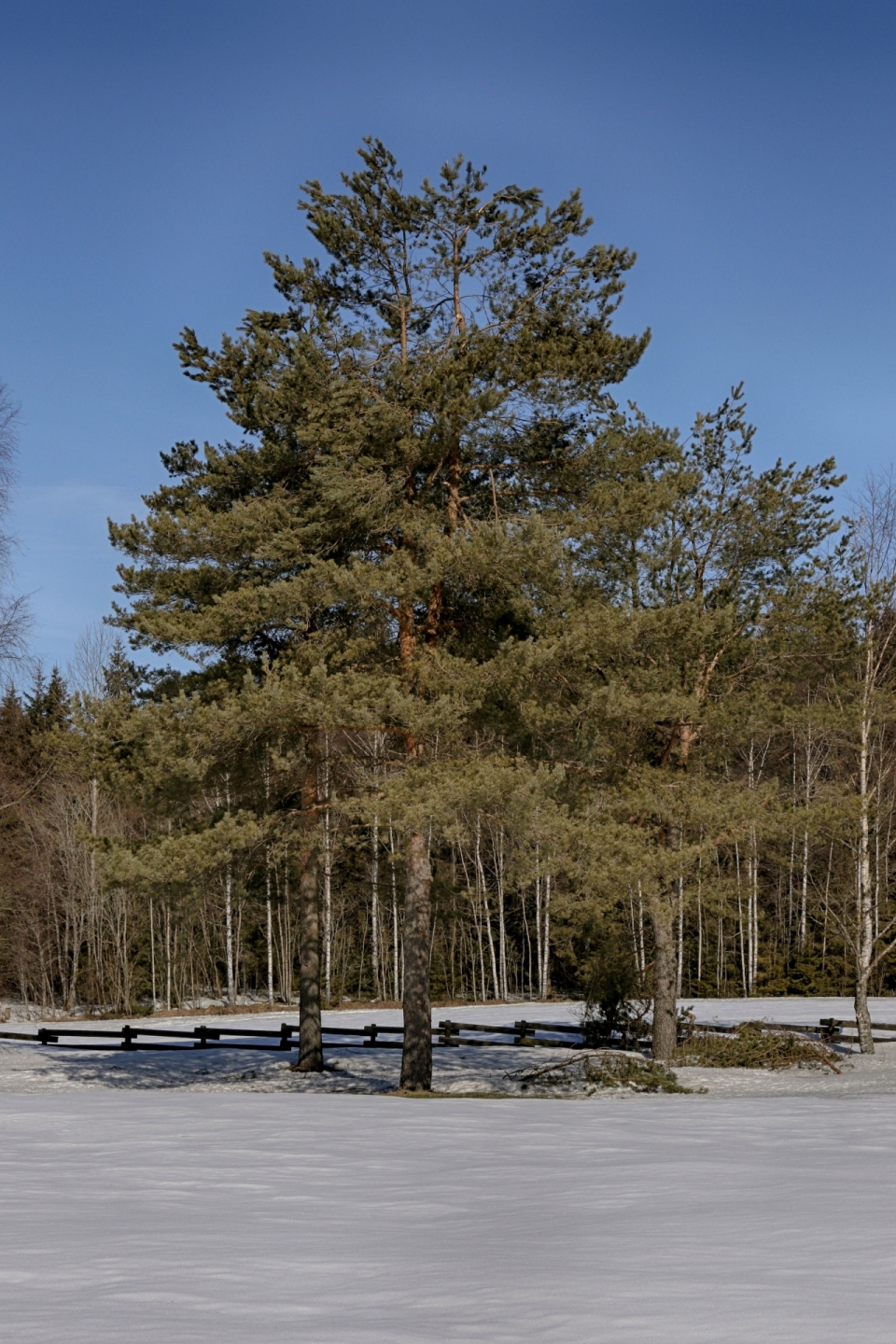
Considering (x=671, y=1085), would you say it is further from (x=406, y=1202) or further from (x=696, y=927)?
(x=696, y=927)

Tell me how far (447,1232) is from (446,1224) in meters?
0.25

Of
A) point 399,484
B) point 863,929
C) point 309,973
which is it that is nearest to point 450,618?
point 399,484

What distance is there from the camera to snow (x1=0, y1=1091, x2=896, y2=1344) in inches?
188

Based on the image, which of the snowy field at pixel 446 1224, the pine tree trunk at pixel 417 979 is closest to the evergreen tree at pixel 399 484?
the pine tree trunk at pixel 417 979

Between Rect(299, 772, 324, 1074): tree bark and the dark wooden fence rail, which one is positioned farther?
the dark wooden fence rail

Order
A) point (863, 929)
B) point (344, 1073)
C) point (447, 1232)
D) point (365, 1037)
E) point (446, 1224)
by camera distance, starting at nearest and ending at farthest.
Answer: point (447, 1232) → point (446, 1224) → point (344, 1073) → point (863, 929) → point (365, 1037)

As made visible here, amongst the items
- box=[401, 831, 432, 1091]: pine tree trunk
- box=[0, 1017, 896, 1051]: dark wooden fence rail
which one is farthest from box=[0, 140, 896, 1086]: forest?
box=[0, 1017, 896, 1051]: dark wooden fence rail

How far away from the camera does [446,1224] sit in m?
6.83

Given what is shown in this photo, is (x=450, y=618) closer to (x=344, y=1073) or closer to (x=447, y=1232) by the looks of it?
(x=344, y=1073)

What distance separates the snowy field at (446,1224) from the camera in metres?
4.79

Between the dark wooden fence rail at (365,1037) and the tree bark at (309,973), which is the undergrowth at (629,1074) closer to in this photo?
the tree bark at (309,973)

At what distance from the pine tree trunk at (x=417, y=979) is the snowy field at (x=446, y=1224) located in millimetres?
3787

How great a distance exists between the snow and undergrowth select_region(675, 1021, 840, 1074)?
406 inches

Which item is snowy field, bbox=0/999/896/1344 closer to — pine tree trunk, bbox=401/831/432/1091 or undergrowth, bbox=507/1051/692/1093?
undergrowth, bbox=507/1051/692/1093
